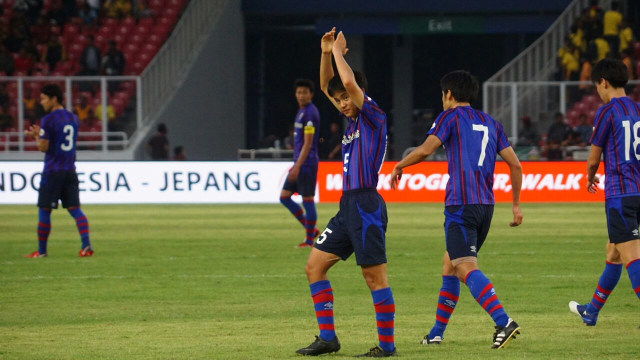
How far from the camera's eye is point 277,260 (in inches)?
575

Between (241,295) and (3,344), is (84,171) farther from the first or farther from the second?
(3,344)

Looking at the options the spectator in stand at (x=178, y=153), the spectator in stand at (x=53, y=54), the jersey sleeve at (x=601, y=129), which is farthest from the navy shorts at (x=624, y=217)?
the spectator in stand at (x=53, y=54)

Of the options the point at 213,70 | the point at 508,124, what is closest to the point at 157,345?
the point at 508,124

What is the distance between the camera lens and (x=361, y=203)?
7.76m

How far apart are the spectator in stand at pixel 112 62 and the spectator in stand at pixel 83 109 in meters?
2.90

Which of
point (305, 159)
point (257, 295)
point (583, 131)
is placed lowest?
point (257, 295)

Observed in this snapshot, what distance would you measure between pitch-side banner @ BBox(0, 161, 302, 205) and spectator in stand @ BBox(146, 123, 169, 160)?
4884 mm

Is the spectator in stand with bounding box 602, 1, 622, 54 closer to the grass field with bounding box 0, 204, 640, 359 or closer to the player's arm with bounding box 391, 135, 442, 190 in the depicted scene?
the grass field with bounding box 0, 204, 640, 359

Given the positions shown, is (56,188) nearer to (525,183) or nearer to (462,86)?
(462,86)

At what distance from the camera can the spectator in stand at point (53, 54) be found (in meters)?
34.3

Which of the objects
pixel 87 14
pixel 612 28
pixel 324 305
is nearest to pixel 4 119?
pixel 87 14

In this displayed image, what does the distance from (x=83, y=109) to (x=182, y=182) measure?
20.3ft

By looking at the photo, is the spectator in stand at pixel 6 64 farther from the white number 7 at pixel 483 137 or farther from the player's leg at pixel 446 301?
the white number 7 at pixel 483 137

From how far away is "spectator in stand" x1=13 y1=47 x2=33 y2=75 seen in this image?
34688 millimetres
